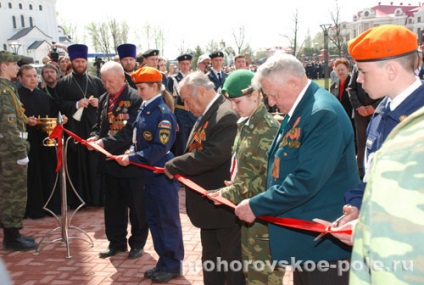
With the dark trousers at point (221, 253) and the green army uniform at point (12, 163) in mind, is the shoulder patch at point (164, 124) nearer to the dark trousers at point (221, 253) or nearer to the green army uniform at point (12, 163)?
the dark trousers at point (221, 253)

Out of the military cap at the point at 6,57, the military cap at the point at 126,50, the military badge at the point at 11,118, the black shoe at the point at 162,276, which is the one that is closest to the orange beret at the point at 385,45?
the black shoe at the point at 162,276

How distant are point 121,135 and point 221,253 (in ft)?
6.68

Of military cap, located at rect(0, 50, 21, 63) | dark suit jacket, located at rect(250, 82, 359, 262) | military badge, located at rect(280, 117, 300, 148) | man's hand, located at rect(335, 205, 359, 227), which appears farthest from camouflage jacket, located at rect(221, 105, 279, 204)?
military cap, located at rect(0, 50, 21, 63)

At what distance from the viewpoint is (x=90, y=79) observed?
293 inches

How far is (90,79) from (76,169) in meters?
1.56

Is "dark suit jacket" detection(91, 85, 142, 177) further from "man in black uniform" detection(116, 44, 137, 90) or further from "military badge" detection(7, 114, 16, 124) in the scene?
"man in black uniform" detection(116, 44, 137, 90)

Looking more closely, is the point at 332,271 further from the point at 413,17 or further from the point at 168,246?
the point at 413,17

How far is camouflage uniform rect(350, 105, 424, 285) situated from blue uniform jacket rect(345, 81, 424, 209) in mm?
1434

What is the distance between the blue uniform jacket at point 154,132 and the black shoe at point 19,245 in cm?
221

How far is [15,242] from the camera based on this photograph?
5773 millimetres

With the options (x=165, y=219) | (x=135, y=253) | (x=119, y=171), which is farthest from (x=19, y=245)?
(x=165, y=219)

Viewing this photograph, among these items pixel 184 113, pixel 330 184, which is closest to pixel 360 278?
pixel 330 184

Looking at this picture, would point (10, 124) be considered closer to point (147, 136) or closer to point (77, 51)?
point (77, 51)

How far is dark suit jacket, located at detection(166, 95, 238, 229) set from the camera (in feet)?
12.2
